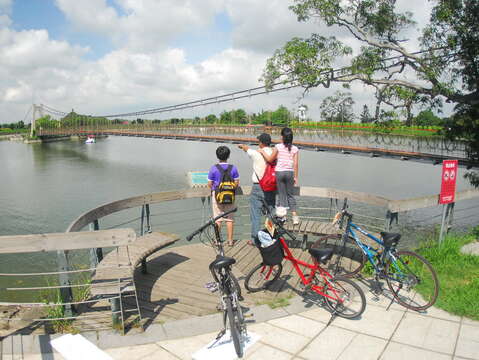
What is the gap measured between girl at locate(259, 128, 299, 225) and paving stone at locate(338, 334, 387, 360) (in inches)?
72.5

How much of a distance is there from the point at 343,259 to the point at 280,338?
2.06m

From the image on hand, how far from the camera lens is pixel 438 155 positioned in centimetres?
1669

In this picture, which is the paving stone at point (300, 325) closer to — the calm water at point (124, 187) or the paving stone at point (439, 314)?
the paving stone at point (439, 314)

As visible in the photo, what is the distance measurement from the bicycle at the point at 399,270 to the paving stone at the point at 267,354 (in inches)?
55.3

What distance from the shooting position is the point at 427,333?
3.05 metres

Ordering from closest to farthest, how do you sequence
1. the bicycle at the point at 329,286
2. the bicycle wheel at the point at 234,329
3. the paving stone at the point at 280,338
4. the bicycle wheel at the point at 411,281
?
the bicycle wheel at the point at 234,329 → the paving stone at the point at 280,338 → the bicycle at the point at 329,286 → the bicycle wheel at the point at 411,281

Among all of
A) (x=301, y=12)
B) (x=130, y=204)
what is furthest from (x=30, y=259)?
(x=301, y=12)

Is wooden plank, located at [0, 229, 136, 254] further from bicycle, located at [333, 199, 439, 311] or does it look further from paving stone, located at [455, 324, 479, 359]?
paving stone, located at [455, 324, 479, 359]

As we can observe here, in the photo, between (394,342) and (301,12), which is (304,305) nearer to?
(394,342)

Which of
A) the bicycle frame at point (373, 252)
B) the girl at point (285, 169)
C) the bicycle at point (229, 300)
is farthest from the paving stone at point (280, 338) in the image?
the girl at point (285, 169)

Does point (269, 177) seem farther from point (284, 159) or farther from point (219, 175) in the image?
point (219, 175)

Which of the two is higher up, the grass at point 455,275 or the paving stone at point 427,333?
the grass at point 455,275

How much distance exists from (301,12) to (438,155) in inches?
386

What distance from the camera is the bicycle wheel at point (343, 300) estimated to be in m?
3.23
